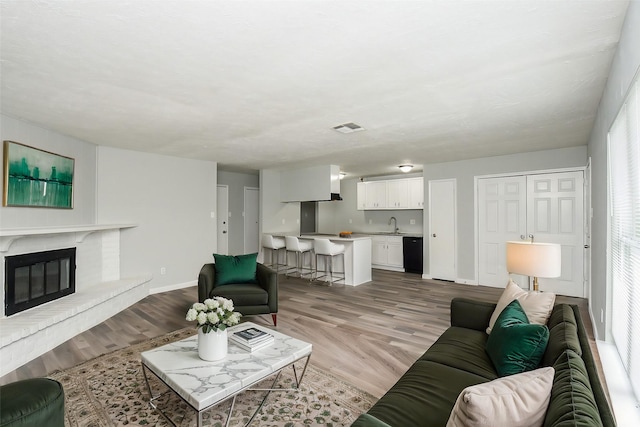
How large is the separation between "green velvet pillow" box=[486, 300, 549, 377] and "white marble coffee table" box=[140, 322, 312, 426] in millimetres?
1230

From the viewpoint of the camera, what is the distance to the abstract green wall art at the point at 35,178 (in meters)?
3.27

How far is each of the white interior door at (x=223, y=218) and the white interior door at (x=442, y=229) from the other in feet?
15.3

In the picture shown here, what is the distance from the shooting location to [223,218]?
754cm

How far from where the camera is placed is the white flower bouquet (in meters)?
2.04

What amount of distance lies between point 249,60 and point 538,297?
2.58 meters

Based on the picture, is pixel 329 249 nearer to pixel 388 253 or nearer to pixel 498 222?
pixel 388 253

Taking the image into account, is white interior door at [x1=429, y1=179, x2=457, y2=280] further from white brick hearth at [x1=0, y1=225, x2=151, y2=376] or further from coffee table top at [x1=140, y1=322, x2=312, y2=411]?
white brick hearth at [x1=0, y1=225, x2=151, y2=376]

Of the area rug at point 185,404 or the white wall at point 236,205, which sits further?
the white wall at point 236,205

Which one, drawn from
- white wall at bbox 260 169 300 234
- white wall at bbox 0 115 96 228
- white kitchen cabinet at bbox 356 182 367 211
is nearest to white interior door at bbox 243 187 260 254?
white wall at bbox 260 169 300 234

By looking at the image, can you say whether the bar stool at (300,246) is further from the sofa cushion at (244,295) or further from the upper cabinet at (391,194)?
the upper cabinet at (391,194)

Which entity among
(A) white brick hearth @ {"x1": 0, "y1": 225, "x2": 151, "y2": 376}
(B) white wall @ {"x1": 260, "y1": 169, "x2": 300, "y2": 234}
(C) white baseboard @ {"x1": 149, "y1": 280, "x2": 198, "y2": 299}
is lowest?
(C) white baseboard @ {"x1": 149, "y1": 280, "x2": 198, "y2": 299}

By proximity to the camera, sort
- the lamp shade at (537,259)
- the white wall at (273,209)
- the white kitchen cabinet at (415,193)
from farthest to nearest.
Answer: the white kitchen cabinet at (415,193)
the white wall at (273,209)
the lamp shade at (537,259)

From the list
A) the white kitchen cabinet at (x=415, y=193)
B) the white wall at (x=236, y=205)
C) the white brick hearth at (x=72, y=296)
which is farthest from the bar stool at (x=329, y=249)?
the white brick hearth at (x=72, y=296)

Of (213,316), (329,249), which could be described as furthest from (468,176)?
(213,316)
